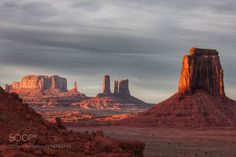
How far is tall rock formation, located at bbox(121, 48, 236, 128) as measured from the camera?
11662 cm

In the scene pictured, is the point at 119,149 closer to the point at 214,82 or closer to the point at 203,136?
the point at 203,136

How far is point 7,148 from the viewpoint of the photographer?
77.0ft

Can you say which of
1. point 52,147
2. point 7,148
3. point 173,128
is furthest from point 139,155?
point 173,128

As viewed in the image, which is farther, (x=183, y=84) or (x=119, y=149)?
(x=183, y=84)

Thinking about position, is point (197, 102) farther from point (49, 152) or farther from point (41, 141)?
point (49, 152)

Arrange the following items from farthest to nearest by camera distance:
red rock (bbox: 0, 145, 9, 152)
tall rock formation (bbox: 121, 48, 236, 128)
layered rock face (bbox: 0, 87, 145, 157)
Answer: tall rock formation (bbox: 121, 48, 236, 128) → layered rock face (bbox: 0, 87, 145, 157) → red rock (bbox: 0, 145, 9, 152)

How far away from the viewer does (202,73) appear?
126 m

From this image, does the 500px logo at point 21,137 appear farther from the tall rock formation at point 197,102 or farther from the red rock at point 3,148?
the tall rock formation at point 197,102

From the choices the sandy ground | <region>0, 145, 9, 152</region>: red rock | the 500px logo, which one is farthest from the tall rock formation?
<region>0, 145, 9, 152</region>: red rock

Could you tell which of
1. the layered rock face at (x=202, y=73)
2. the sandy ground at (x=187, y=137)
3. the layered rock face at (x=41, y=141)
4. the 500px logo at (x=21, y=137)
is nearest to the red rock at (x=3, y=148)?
the layered rock face at (x=41, y=141)

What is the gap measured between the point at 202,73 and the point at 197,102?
29.6 feet

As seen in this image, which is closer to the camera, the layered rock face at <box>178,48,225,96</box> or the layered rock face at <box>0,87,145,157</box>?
the layered rock face at <box>0,87,145,157</box>

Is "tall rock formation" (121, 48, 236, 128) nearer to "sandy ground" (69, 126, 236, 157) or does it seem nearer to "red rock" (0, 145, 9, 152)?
"sandy ground" (69, 126, 236, 157)

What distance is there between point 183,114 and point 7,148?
95877mm
